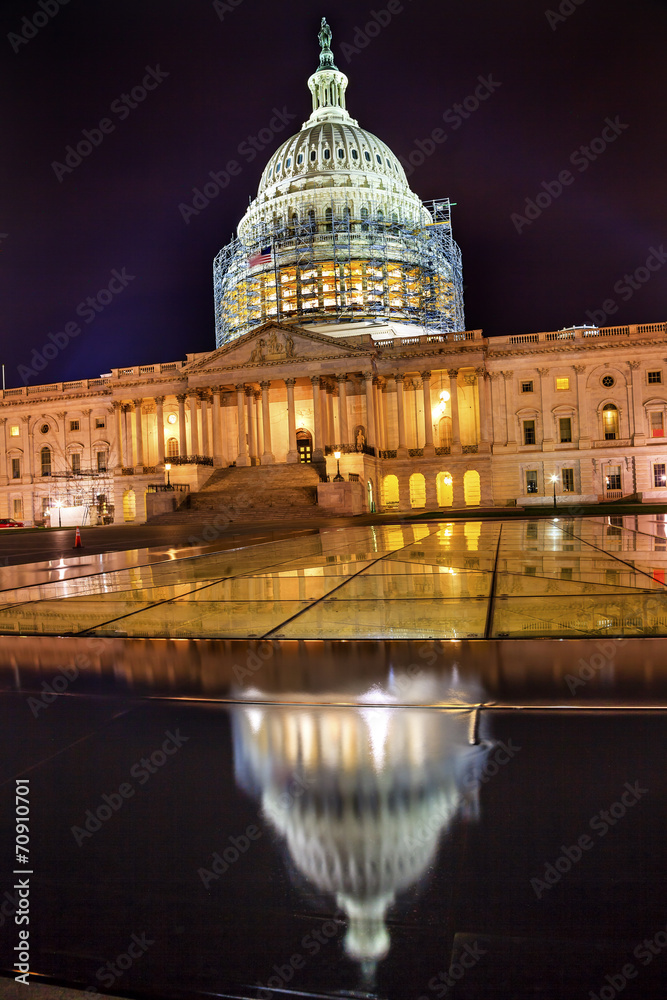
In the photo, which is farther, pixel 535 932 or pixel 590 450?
pixel 590 450

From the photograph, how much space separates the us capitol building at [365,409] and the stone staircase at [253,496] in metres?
1.07

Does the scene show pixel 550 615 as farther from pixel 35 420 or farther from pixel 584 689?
pixel 35 420

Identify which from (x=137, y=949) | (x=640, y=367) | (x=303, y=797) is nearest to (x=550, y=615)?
(x=303, y=797)

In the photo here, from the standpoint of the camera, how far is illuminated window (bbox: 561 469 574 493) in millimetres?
67750

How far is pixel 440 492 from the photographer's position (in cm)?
6825

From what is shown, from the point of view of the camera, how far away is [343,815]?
8.43 ft

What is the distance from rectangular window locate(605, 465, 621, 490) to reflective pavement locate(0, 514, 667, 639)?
55951 millimetres

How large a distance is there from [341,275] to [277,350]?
21.4m

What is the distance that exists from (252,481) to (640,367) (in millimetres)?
38837

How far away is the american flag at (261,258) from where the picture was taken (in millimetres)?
86188

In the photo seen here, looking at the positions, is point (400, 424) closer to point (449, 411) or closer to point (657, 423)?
point (449, 411)

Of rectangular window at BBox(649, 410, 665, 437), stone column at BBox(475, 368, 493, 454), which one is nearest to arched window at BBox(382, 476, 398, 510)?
stone column at BBox(475, 368, 493, 454)

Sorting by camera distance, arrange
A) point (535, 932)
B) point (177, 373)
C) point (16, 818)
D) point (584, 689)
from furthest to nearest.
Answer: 1. point (177, 373)
2. point (584, 689)
3. point (16, 818)
4. point (535, 932)

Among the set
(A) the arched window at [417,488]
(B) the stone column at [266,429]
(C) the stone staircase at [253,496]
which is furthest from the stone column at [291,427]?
(A) the arched window at [417,488]
